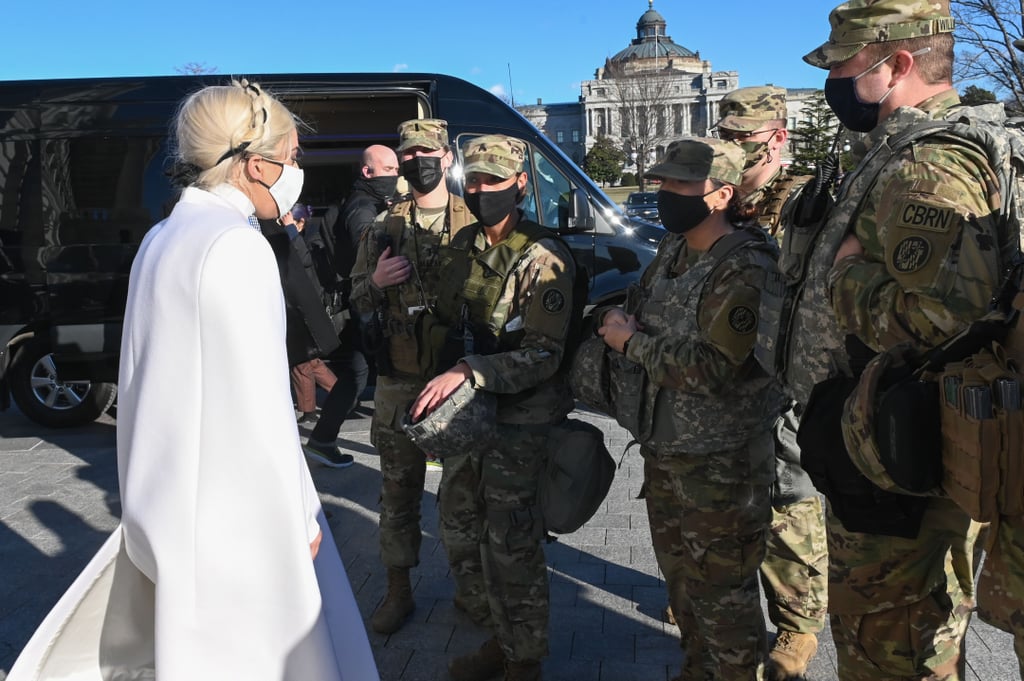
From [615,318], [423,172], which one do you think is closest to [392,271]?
[423,172]

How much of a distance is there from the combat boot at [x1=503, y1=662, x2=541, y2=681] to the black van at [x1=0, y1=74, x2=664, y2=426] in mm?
3848

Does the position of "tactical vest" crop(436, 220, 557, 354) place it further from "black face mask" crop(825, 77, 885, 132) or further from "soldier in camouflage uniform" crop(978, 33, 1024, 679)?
"soldier in camouflage uniform" crop(978, 33, 1024, 679)

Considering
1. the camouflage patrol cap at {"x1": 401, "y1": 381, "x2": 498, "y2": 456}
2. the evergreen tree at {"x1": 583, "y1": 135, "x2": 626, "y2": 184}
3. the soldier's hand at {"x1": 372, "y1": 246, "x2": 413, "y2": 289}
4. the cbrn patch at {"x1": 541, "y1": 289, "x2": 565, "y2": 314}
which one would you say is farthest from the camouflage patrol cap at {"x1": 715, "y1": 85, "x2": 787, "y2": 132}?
the evergreen tree at {"x1": 583, "y1": 135, "x2": 626, "y2": 184}

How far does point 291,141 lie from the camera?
206cm

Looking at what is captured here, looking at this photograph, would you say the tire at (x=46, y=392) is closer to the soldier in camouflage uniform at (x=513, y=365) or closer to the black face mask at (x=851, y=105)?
the soldier in camouflage uniform at (x=513, y=365)

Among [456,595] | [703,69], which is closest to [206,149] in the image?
[456,595]

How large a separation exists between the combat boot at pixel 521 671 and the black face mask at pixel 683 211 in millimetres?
1489

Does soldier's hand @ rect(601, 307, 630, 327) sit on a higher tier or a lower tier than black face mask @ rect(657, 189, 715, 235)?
lower

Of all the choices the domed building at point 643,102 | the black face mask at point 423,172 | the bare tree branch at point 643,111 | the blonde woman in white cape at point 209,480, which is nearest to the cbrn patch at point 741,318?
the blonde woman in white cape at point 209,480

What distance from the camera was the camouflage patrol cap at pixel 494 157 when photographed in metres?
2.69

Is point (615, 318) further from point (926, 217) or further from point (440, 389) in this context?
point (926, 217)

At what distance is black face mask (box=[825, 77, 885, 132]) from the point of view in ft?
6.77

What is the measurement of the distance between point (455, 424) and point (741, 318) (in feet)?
2.93

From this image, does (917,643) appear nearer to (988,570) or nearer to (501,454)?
(988,570)
